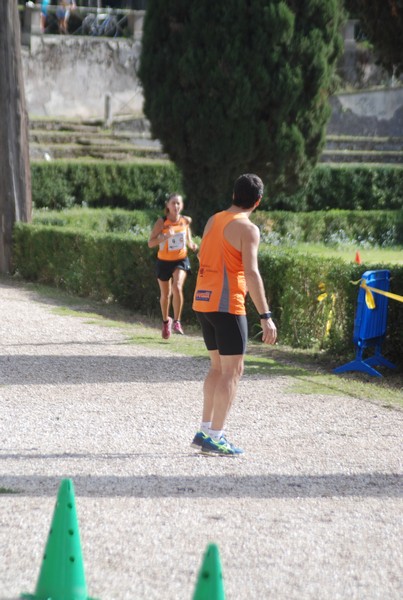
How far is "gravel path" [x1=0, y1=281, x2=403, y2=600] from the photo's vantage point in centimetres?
480

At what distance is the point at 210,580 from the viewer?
12.1 ft

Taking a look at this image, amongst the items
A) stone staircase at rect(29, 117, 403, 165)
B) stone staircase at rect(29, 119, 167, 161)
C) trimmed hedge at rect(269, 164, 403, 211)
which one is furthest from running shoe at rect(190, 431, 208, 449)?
stone staircase at rect(29, 117, 403, 165)

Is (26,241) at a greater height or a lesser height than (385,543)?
lesser

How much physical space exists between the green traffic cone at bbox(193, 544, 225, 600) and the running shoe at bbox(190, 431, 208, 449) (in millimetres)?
3327

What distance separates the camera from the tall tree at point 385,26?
1194 cm

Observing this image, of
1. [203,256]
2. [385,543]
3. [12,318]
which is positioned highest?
[203,256]

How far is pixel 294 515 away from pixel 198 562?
967 millimetres

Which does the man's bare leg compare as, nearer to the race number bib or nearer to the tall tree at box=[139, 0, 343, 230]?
the race number bib

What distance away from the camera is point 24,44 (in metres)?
38.9

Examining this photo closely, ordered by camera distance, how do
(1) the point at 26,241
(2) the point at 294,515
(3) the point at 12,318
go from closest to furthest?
1. (2) the point at 294,515
2. (3) the point at 12,318
3. (1) the point at 26,241

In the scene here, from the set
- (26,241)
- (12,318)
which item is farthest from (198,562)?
(26,241)

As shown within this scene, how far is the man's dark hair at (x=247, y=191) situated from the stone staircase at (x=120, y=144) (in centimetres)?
2538

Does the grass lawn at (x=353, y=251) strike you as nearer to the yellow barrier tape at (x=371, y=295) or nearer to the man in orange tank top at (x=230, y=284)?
the yellow barrier tape at (x=371, y=295)

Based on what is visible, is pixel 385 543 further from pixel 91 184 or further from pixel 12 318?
pixel 91 184
